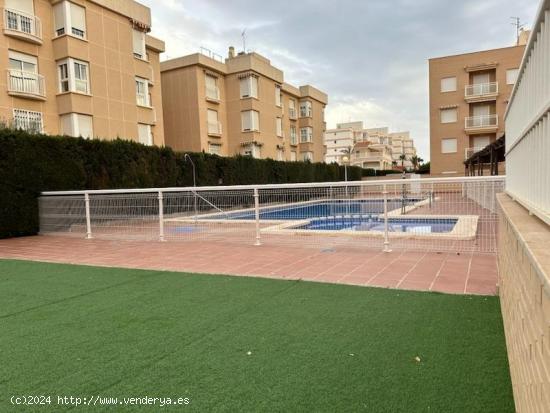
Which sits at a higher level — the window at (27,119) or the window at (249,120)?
the window at (249,120)

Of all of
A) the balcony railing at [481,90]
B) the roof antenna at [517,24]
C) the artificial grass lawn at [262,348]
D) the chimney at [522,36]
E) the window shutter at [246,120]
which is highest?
the roof antenna at [517,24]

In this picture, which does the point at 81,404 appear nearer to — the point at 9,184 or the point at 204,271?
the point at 204,271

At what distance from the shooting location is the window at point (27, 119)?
16.6 metres

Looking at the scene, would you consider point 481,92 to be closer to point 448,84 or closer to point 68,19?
point 448,84

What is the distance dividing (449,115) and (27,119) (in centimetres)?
3294

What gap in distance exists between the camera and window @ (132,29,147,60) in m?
21.7

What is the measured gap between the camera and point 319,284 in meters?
4.90

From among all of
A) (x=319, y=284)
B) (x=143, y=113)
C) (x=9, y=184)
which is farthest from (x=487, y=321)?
(x=143, y=113)

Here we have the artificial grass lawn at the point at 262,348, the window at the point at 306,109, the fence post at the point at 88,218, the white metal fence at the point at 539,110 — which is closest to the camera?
the white metal fence at the point at 539,110

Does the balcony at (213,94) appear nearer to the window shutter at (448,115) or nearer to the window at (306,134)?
the window at (306,134)

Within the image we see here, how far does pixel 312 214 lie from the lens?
8.10 m

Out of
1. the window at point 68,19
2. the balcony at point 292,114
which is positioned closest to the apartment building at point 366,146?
the balcony at point 292,114

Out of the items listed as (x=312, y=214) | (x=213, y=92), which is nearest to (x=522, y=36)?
(x=213, y=92)

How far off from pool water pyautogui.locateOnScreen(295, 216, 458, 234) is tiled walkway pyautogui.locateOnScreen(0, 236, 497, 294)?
2.47ft
